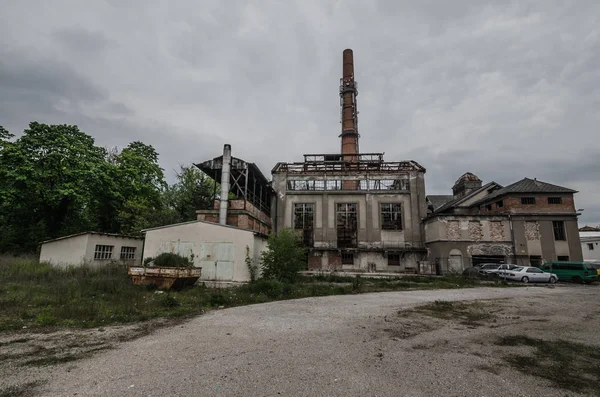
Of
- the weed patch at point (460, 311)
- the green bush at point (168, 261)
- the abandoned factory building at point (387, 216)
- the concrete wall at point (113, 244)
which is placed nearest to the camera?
the weed patch at point (460, 311)

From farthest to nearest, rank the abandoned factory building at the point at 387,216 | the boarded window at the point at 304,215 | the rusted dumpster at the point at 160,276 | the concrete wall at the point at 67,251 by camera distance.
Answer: the boarded window at the point at 304,215
the abandoned factory building at the point at 387,216
the concrete wall at the point at 67,251
the rusted dumpster at the point at 160,276

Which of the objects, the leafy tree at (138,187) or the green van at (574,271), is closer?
the green van at (574,271)

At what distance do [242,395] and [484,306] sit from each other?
987 cm

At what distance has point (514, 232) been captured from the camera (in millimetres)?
23984

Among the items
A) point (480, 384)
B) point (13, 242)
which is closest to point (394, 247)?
point (480, 384)

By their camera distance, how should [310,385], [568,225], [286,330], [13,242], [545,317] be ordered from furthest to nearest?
[568,225]
[13,242]
[545,317]
[286,330]
[310,385]

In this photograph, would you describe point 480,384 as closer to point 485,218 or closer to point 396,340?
point 396,340

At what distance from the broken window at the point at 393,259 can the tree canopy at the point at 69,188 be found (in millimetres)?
18582

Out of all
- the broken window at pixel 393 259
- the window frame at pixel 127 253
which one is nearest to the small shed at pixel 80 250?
the window frame at pixel 127 253

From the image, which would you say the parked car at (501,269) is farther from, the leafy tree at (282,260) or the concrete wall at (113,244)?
the concrete wall at (113,244)

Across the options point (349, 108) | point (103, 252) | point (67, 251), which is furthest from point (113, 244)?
point (349, 108)

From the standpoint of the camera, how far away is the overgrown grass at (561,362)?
418 cm

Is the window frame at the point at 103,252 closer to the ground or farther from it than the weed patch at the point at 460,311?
farther from it

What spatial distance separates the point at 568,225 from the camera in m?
24.0
